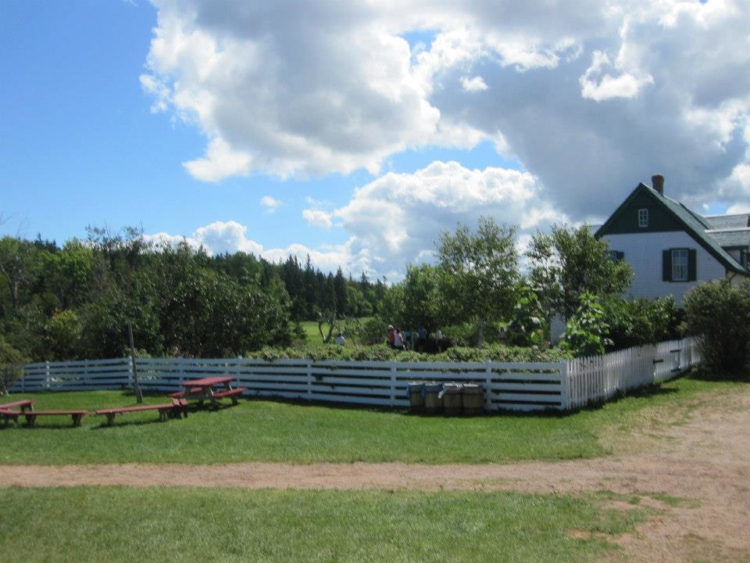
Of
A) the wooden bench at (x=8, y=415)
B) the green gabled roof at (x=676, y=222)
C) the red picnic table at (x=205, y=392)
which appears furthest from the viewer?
the green gabled roof at (x=676, y=222)

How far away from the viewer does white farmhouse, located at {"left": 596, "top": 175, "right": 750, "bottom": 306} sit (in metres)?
31.2

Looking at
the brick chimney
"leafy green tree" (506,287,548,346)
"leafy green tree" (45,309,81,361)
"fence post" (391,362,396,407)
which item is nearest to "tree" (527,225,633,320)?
"leafy green tree" (506,287,548,346)

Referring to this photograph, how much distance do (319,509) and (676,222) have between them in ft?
93.6

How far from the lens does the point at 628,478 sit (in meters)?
9.17

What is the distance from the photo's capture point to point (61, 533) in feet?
24.0

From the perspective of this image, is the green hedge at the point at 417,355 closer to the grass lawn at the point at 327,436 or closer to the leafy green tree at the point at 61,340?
the grass lawn at the point at 327,436

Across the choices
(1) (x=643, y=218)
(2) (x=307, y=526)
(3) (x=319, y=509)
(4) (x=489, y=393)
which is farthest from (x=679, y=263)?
(2) (x=307, y=526)

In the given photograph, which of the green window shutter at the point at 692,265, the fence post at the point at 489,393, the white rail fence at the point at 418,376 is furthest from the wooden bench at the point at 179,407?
the green window shutter at the point at 692,265

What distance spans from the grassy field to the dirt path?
0.42 metres

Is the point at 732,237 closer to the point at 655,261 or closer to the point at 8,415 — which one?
the point at 655,261

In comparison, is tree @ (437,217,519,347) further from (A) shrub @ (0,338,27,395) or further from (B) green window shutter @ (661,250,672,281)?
(A) shrub @ (0,338,27,395)

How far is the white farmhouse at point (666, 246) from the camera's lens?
31.2m

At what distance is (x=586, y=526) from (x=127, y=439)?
383 inches

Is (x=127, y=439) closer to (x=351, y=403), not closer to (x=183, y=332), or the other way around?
(x=351, y=403)
